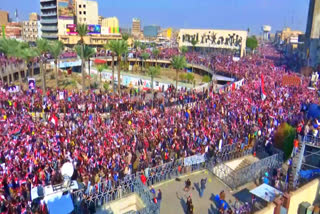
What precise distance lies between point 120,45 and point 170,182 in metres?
25.0

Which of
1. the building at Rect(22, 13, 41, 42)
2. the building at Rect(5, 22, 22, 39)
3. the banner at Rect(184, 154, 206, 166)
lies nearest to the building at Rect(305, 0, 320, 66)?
the banner at Rect(184, 154, 206, 166)

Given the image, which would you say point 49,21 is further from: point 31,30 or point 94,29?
point 31,30

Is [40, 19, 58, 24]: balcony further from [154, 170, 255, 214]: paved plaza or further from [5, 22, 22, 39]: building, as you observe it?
[154, 170, 255, 214]: paved plaza

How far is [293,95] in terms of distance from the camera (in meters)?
29.1

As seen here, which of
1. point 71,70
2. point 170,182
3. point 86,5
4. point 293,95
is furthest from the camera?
point 86,5

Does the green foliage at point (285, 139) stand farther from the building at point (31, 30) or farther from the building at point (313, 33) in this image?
the building at point (31, 30)

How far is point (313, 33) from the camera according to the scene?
67750 millimetres

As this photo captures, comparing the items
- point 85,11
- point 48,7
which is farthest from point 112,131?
point 85,11

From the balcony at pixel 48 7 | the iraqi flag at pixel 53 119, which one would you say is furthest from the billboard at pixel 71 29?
the iraqi flag at pixel 53 119

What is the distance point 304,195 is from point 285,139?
7.06 metres

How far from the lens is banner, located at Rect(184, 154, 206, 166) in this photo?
16.0m

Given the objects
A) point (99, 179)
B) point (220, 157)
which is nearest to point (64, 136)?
point (99, 179)

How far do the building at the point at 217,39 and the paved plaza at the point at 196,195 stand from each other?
64.2 metres

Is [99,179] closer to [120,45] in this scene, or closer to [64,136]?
[64,136]
